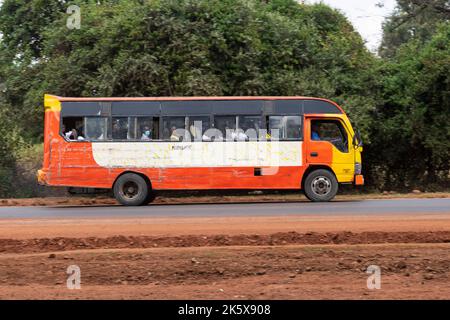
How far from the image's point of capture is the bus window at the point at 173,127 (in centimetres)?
2130

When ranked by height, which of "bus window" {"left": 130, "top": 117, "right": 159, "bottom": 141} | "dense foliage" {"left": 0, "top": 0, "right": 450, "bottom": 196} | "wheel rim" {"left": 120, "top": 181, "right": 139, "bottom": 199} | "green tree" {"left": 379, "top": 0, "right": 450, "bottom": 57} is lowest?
"wheel rim" {"left": 120, "top": 181, "right": 139, "bottom": 199}

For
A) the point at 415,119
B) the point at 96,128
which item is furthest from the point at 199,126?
the point at 415,119

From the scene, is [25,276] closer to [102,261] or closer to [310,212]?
[102,261]

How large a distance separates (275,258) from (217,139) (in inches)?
421

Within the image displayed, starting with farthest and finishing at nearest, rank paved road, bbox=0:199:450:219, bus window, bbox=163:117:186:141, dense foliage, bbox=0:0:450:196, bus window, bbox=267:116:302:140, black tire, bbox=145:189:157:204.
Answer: dense foliage, bbox=0:0:450:196 < black tire, bbox=145:189:157:204 < bus window, bbox=163:117:186:141 < bus window, bbox=267:116:302:140 < paved road, bbox=0:199:450:219

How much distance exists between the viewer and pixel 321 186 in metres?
21.0

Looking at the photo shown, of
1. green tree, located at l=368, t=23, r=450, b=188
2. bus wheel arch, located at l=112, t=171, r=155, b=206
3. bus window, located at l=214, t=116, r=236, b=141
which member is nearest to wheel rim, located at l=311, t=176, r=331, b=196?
bus window, located at l=214, t=116, r=236, b=141

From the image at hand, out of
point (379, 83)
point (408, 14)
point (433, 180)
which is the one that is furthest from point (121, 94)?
point (408, 14)

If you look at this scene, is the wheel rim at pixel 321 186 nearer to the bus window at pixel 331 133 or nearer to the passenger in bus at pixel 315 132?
the bus window at pixel 331 133

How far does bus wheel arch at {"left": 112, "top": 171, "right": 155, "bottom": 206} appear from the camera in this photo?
20953 mm

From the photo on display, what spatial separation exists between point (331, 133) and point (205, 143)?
11.8 ft

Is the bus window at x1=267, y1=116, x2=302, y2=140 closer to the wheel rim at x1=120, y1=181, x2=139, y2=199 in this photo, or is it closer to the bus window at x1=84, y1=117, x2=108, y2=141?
the wheel rim at x1=120, y1=181, x2=139, y2=199

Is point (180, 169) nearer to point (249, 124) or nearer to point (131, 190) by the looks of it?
point (131, 190)

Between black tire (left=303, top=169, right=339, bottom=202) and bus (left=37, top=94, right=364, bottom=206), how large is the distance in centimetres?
3
